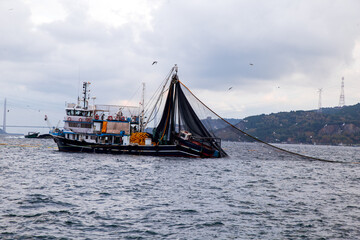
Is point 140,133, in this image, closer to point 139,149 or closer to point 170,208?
point 139,149

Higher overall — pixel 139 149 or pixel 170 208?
pixel 139 149

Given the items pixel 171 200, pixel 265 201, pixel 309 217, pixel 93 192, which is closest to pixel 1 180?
pixel 93 192

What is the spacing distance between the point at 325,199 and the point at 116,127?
47.3 m

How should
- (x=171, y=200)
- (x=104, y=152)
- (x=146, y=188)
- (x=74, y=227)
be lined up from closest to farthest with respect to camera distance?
(x=74, y=227), (x=171, y=200), (x=146, y=188), (x=104, y=152)

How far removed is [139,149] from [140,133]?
3103 mm

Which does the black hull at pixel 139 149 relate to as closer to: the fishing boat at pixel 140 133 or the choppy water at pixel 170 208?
the fishing boat at pixel 140 133

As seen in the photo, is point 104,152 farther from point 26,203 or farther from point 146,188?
point 26,203

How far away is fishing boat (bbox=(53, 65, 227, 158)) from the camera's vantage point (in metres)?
63.9

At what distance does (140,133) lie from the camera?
6788cm

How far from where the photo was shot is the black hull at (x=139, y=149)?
6412cm

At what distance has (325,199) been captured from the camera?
99.5 ft

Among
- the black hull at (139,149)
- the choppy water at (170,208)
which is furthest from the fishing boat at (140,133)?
the choppy water at (170,208)

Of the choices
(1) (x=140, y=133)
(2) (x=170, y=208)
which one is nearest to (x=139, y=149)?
(1) (x=140, y=133)

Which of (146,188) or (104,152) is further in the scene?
(104,152)
